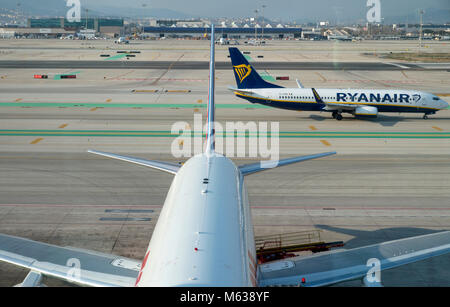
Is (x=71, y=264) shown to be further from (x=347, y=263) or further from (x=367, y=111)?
(x=367, y=111)

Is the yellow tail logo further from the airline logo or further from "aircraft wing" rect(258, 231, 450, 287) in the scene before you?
"aircraft wing" rect(258, 231, 450, 287)

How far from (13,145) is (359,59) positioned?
112 metres

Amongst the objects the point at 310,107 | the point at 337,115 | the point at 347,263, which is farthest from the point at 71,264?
the point at 337,115

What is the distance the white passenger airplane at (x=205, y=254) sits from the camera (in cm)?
1155

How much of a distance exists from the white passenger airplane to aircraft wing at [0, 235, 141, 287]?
0.10ft

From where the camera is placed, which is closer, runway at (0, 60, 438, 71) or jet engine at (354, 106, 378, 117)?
jet engine at (354, 106, 378, 117)

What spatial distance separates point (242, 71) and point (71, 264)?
43.3 meters

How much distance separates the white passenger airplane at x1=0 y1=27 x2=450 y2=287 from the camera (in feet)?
37.9

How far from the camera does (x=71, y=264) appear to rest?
15.7 metres

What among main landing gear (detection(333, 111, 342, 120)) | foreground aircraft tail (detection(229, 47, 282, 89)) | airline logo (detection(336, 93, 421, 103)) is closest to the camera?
airline logo (detection(336, 93, 421, 103))

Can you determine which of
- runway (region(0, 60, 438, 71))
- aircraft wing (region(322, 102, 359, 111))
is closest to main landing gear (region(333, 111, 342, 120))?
aircraft wing (region(322, 102, 359, 111))

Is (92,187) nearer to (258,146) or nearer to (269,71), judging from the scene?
(258,146)

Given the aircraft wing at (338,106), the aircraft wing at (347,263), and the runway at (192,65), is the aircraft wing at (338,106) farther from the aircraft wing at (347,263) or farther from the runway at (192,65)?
the runway at (192,65)
